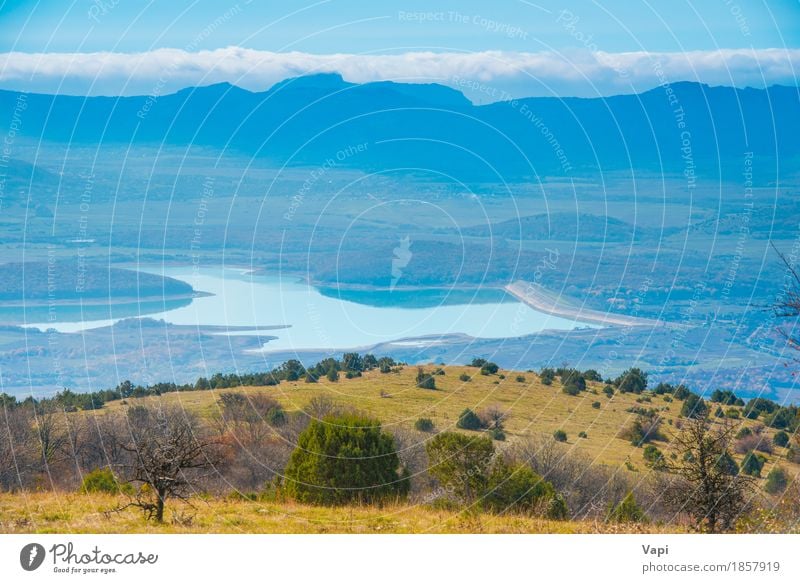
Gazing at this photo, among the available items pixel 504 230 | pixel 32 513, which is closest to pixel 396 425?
pixel 32 513

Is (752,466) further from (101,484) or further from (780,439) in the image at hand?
(101,484)

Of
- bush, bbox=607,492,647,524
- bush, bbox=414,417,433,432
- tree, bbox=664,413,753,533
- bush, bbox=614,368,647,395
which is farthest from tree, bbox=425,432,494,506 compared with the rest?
bush, bbox=614,368,647,395

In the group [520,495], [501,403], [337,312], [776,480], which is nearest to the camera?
[520,495]

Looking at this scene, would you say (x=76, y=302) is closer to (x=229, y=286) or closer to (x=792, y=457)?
(x=229, y=286)

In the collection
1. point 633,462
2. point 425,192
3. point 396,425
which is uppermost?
point 425,192

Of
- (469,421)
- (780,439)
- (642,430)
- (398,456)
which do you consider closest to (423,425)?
(469,421)

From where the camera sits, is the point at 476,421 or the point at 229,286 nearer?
the point at 476,421

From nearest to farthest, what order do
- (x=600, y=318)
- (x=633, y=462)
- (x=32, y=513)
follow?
(x=32, y=513)
(x=633, y=462)
(x=600, y=318)
